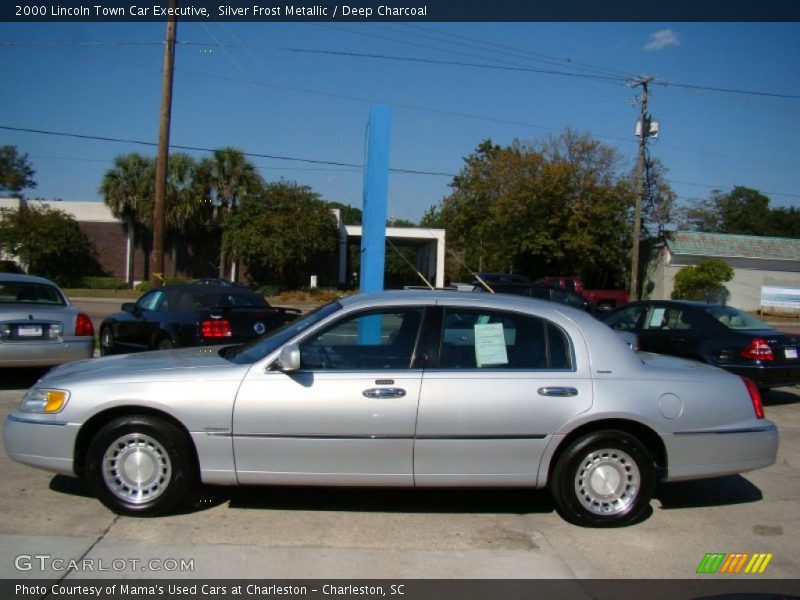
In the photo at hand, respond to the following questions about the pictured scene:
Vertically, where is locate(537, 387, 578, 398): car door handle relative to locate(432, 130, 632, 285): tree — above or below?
below

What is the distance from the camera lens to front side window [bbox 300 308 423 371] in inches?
186

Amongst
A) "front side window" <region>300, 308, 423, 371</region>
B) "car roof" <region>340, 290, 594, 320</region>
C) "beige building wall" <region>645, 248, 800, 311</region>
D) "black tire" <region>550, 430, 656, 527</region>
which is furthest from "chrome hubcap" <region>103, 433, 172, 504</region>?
"beige building wall" <region>645, 248, 800, 311</region>

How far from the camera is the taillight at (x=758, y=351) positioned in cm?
882

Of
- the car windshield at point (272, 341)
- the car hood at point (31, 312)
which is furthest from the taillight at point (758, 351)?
the car hood at point (31, 312)

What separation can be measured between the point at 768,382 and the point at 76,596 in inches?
324

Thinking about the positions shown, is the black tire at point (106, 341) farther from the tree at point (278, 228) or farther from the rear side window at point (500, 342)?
the tree at point (278, 228)

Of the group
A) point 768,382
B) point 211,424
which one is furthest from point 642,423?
point 768,382

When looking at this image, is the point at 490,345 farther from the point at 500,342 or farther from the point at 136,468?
the point at 136,468

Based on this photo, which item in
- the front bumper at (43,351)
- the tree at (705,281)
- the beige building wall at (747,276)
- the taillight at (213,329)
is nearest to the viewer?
the front bumper at (43,351)

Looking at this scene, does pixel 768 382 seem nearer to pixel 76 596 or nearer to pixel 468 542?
pixel 468 542

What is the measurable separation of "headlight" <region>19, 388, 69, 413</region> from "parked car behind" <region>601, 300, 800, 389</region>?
7.63 m

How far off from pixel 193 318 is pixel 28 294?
209 centimetres

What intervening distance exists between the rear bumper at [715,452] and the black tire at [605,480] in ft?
0.61

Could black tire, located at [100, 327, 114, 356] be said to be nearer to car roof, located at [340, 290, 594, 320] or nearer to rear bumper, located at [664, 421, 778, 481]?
car roof, located at [340, 290, 594, 320]
